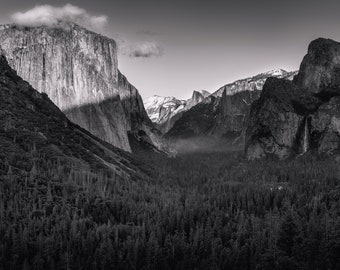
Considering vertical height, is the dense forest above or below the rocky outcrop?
below

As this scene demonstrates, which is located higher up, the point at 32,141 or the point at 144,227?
the point at 32,141

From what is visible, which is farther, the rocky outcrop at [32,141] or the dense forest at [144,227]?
the rocky outcrop at [32,141]

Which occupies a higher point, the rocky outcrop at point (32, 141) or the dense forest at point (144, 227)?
the rocky outcrop at point (32, 141)

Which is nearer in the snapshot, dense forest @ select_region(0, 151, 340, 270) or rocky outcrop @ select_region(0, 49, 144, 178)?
dense forest @ select_region(0, 151, 340, 270)

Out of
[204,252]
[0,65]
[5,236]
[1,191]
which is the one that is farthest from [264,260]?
[0,65]

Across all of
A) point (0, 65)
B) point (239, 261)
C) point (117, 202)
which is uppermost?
point (0, 65)

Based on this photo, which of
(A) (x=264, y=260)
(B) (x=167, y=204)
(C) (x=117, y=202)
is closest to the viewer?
(A) (x=264, y=260)

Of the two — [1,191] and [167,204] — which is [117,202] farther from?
[1,191]

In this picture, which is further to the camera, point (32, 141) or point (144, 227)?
point (32, 141)
